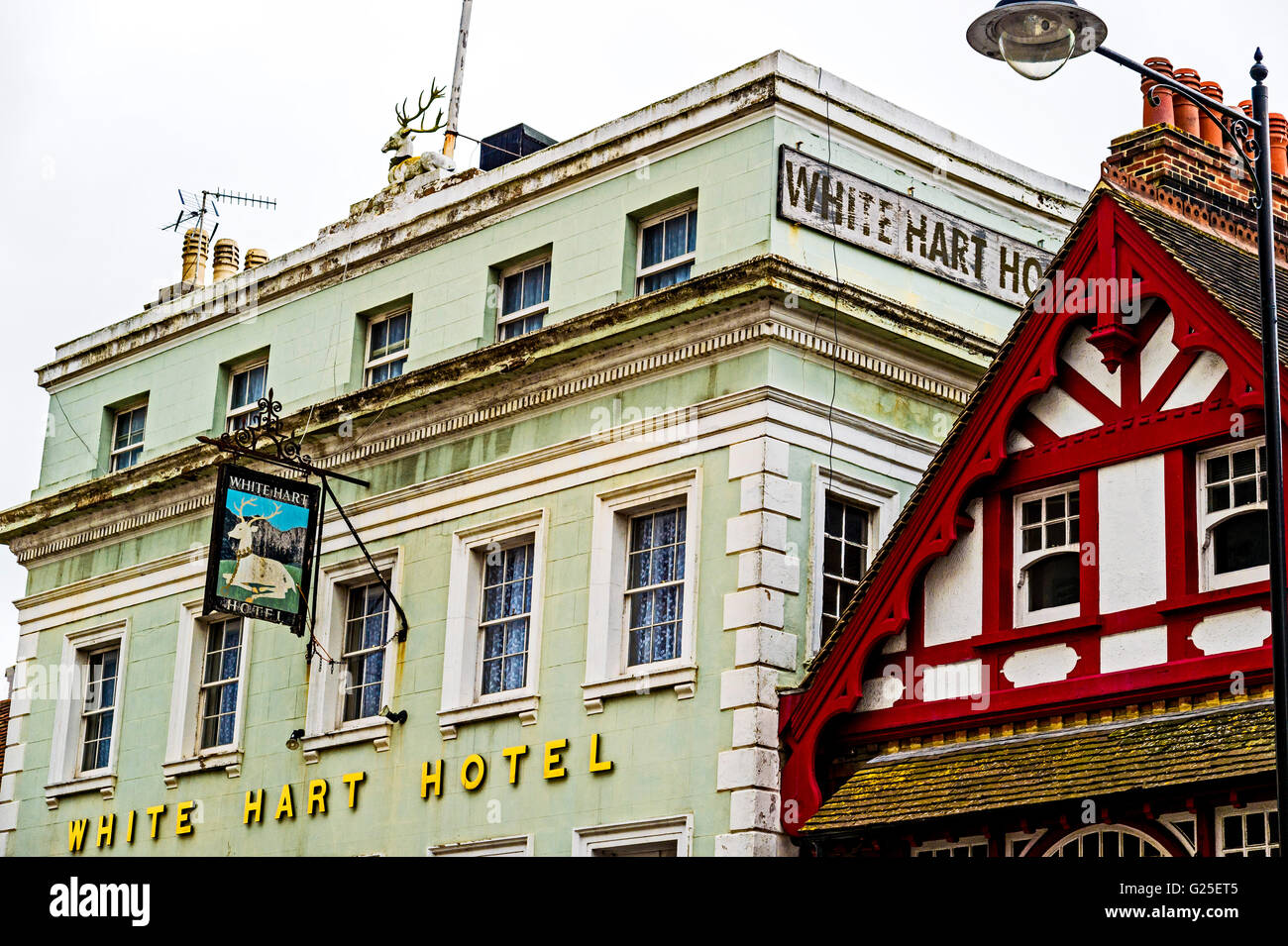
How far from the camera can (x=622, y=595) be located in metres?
25.5

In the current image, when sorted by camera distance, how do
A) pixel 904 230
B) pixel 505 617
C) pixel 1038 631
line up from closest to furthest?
1. pixel 1038 631
2. pixel 904 230
3. pixel 505 617

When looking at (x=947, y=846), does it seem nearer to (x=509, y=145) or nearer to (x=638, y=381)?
(x=638, y=381)

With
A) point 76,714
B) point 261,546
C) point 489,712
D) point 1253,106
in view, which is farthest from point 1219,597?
point 76,714

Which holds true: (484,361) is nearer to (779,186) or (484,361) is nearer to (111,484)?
(779,186)

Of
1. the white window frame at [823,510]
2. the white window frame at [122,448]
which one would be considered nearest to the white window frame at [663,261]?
the white window frame at [823,510]

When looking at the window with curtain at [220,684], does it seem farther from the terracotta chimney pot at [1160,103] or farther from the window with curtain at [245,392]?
the terracotta chimney pot at [1160,103]

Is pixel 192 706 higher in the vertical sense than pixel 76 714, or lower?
lower

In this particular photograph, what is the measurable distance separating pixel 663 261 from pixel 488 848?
7.21 metres

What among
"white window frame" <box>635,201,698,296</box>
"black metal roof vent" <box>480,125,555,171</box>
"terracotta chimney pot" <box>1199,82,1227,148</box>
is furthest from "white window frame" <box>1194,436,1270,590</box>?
"black metal roof vent" <box>480,125,555,171</box>

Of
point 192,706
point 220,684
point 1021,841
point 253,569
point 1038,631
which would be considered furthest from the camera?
point 192,706

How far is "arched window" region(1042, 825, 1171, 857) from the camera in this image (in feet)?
64.9

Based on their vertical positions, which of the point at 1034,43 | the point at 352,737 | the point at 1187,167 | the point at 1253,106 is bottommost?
the point at 352,737

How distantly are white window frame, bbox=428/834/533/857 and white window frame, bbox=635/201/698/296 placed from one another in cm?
661

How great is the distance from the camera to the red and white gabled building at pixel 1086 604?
19875 mm
